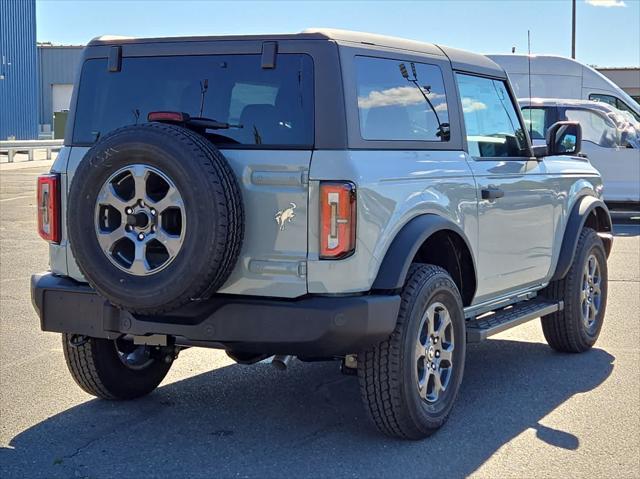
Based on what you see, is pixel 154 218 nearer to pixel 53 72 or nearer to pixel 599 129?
pixel 599 129

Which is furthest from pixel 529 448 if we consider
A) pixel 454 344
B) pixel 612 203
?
pixel 612 203

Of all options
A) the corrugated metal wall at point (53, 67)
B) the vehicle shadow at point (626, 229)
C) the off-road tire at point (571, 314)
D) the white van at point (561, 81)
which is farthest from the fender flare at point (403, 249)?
the corrugated metal wall at point (53, 67)

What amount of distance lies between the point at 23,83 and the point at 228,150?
137 ft

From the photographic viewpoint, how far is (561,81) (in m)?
19.1

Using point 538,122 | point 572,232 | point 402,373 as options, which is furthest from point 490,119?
point 538,122

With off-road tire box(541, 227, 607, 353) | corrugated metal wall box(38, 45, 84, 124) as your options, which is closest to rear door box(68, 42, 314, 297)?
off-road tire box(541, 227, 607, 353)

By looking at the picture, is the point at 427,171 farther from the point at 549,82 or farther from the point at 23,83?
the point at 23,83

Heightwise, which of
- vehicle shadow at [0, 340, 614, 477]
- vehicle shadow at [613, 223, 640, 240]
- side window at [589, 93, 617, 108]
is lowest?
vehicle shadow at [0, 340, 614, 477]

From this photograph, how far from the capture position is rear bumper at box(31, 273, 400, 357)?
4.62 m

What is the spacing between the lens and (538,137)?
16094 mm

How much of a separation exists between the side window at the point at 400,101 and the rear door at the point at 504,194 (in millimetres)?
335

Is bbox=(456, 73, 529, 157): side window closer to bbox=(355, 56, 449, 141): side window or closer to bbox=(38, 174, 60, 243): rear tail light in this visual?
bbox=(355, 56, 449, 141): side window

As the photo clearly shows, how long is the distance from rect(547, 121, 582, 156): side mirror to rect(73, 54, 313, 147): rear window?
2.64 m

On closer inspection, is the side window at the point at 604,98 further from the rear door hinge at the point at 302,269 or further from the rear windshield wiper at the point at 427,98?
the rear door hinge at the point at 302,269
